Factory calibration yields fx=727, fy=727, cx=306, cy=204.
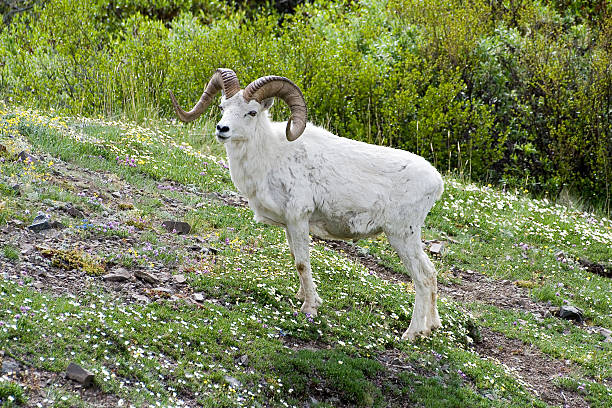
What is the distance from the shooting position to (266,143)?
971 cm

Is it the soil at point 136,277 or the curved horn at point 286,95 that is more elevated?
the curved horn at point 286,95

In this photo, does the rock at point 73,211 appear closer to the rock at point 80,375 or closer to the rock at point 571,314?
the rock at point 80,375

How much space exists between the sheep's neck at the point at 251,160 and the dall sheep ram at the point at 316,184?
1 cm

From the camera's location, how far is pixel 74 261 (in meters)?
9.30

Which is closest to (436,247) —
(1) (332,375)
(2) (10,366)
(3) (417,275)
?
(3) (417,275)

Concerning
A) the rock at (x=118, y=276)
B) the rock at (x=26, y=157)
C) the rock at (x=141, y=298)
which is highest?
the rock at (x=26, y=157)

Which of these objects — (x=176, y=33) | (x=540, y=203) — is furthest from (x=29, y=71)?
(x=540, y=203)

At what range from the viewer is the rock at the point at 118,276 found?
918cm

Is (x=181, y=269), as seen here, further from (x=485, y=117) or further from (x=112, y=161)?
(x=485, y=117)

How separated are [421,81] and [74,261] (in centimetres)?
1494

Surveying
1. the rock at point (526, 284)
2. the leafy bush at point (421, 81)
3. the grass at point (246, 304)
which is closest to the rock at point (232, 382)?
the grass at point (246, 304)

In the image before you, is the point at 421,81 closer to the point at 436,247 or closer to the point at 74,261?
the point at 436,247

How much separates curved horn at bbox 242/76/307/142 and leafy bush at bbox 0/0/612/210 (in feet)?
34.2

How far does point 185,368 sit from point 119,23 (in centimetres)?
2345
